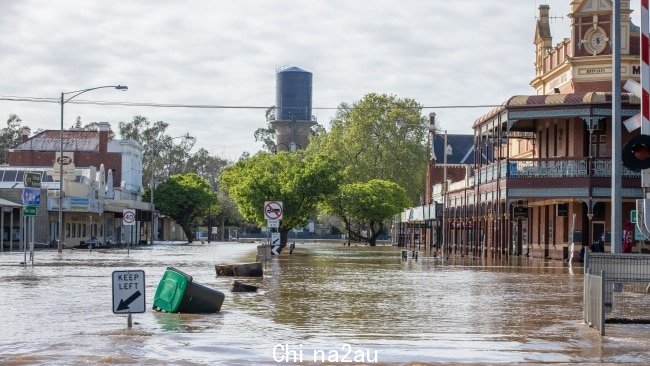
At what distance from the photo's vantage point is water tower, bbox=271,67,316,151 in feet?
502

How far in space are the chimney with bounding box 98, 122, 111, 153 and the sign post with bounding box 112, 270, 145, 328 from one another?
3908 inches

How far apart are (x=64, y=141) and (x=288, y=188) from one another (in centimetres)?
5391

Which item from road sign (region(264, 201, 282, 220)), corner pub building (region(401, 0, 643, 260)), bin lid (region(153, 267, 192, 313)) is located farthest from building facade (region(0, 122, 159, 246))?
bin lid (region(153, 267, 192, 313))

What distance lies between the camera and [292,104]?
153750 millimetres

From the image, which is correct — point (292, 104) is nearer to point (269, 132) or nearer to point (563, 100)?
point (269, 132)

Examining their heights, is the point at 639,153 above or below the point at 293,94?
below

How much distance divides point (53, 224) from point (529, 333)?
70.7 metres

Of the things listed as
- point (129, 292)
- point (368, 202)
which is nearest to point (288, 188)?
point (368, 202)

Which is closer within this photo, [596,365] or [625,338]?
[596,365]

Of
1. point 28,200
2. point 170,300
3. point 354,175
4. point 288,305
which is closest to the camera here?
point 170,300

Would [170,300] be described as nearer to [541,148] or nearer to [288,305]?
[288,305]

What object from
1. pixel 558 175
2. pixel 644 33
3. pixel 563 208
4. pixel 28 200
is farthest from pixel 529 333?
pixel 563 208

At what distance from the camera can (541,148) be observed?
58.3 meters

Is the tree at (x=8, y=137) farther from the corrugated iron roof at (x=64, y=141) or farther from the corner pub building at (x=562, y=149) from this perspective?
the corner pub building at (x=562, y=149)
